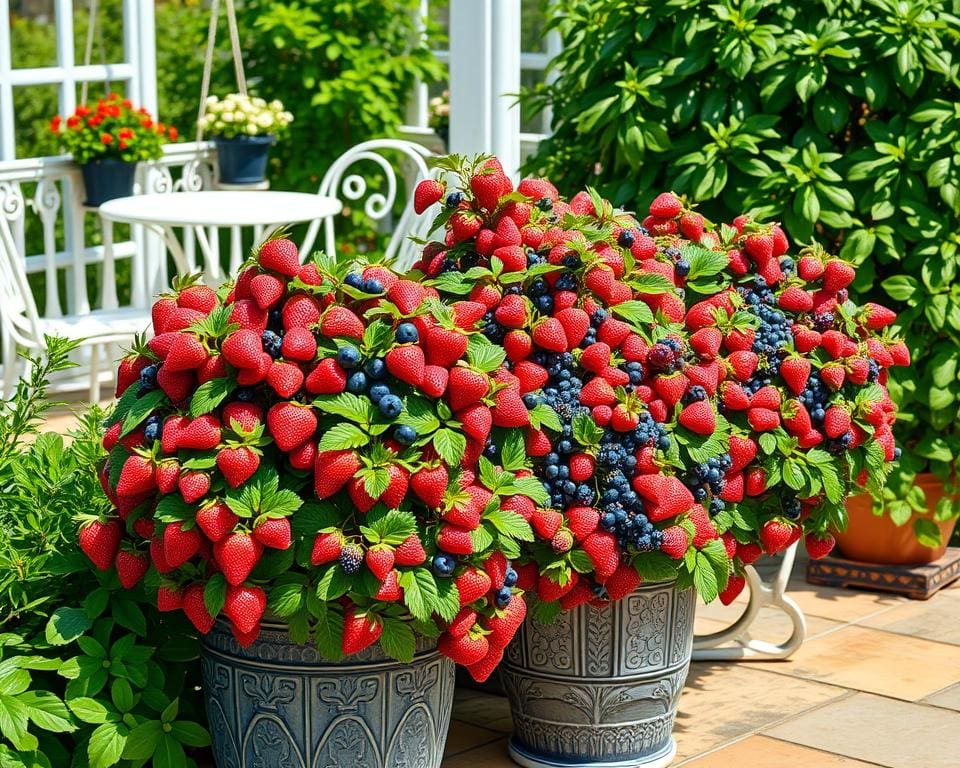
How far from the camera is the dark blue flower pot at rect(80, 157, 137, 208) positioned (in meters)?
5.57

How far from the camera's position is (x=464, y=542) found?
83.4 inches

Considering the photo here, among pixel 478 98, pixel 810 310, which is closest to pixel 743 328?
pixel 810 310

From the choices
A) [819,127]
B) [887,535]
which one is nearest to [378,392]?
[819,127]

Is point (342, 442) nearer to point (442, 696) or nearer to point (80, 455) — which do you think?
point (442, 696)

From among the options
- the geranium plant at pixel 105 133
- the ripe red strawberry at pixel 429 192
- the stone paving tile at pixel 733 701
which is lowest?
the stone paving tile at pixel 733 701

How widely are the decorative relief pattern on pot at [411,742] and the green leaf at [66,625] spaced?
513 millimetres

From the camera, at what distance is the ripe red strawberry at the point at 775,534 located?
2.63 meters

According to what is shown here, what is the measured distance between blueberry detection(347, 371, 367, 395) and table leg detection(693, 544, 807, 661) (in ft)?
4.37

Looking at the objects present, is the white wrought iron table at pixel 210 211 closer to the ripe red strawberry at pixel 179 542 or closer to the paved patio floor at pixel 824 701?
the paved patio floor at pixel 824 701

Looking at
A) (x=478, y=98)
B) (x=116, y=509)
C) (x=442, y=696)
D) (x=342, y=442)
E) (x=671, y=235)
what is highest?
(x=478, y=98)

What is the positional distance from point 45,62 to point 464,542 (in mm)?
7430

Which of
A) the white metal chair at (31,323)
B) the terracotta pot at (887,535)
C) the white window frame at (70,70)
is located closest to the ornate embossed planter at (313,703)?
the terracotta pot at (887,535)

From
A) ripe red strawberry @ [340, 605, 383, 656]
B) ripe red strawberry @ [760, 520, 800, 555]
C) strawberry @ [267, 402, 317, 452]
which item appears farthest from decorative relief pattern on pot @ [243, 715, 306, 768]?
ripe red strawberry @ [760, 520, 800, 555]

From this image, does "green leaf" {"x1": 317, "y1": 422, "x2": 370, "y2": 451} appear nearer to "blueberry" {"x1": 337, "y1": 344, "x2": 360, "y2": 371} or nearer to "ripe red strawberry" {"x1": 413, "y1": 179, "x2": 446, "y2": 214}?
"blueberry" {"x1": 337, "y1": 344, "x2": 360, "y2": 371}
